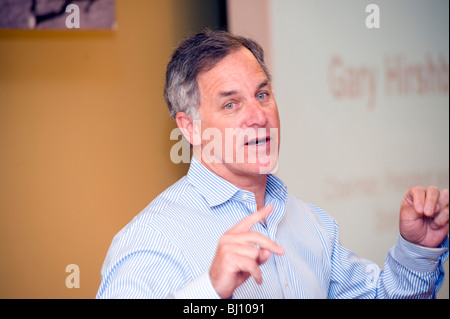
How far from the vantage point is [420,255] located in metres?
1.26

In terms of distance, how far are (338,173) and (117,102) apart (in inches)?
41.8

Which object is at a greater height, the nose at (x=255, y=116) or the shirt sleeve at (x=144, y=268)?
the nose at (x=255, y=116)

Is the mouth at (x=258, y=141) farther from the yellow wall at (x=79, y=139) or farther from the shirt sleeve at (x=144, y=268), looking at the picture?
the yellow wall at (x=79, y=139)

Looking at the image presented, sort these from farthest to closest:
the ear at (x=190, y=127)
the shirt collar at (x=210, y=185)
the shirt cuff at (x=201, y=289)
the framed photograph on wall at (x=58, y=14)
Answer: the framed photograph on wall at (x=58, y=14), the ear at (x=190, y=127), the shirt collar at (x=210, y=185), the shirt cuff at (x=201, y=289)

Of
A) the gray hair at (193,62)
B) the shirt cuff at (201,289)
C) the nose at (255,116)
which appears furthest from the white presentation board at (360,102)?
the shirt cuff at (201,289)

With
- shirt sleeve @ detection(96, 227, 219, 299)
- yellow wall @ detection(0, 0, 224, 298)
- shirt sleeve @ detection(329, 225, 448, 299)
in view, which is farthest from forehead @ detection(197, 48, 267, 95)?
yellow wall @ detection(0, 0, 224, 298)

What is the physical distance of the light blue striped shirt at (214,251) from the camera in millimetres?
1059

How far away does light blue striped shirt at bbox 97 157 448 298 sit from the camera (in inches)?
41.7

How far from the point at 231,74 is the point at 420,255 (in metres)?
0.60

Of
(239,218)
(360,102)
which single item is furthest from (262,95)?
(360,102)

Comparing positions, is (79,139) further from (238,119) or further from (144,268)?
(144,268)

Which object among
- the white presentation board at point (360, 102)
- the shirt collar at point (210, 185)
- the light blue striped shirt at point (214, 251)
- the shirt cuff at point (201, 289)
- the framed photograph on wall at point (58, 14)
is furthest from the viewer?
the white presentation board at point (360, 102)

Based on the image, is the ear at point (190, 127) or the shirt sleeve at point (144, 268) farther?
the ear at point (190, 127)

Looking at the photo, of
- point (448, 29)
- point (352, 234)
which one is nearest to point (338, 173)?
point (352, 234)
